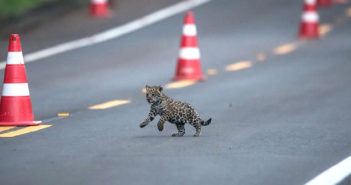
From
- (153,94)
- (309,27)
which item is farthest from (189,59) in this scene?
(309,27)

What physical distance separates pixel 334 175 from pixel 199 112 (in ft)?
12.1

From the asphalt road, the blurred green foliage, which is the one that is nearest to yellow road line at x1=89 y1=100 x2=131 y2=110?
the asphalt road

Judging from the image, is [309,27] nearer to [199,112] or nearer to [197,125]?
[199,112]

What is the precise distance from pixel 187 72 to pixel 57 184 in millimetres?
7652

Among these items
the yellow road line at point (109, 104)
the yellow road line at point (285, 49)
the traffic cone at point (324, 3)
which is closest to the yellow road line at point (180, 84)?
the yellow road line at point (109, 104)

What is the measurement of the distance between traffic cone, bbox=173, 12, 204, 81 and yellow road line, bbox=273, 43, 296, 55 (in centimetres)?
382

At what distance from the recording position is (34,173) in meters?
6.82

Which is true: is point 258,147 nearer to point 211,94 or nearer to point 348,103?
point 348,103

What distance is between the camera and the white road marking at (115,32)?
17.0m

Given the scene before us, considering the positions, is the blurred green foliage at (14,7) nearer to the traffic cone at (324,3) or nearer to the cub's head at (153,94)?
the traffic cone at (324,3)

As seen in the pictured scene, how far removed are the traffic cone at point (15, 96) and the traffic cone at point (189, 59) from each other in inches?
182

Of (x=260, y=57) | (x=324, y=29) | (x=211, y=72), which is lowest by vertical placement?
(x=211, y=72)

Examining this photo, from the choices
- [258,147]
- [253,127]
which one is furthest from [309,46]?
[258,147]

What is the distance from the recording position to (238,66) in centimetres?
1583
